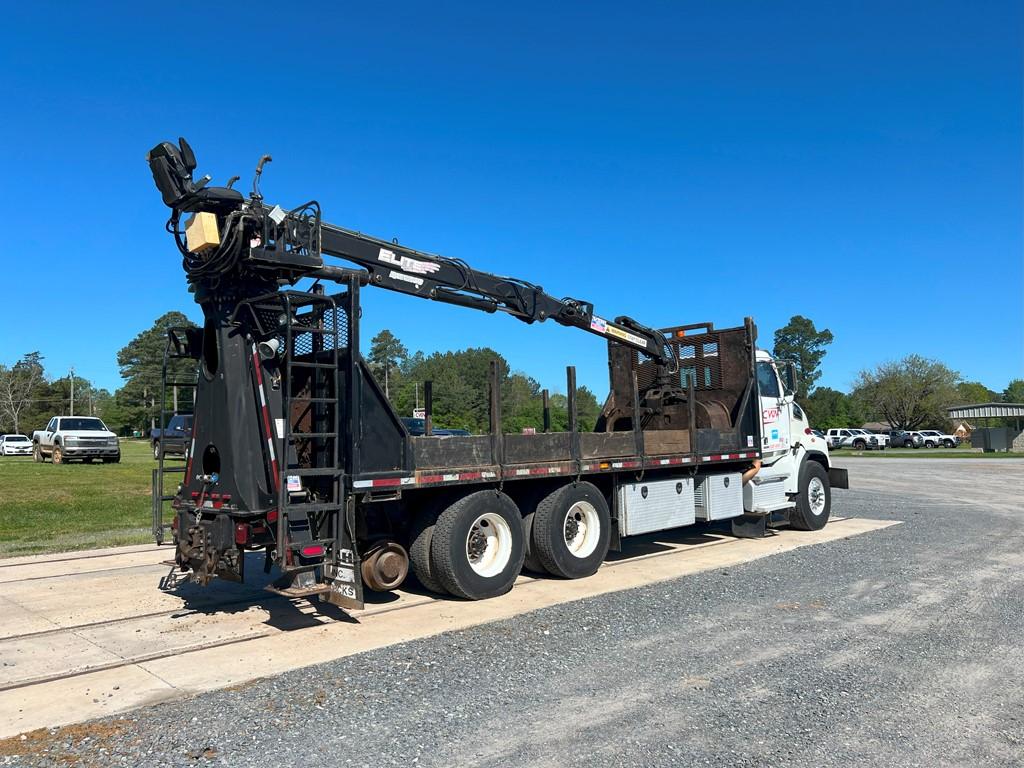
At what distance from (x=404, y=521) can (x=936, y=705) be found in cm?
529

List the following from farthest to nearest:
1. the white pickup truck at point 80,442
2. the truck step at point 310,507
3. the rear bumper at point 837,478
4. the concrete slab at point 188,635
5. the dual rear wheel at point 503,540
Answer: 1. the white pickup truck at point 80,442
2. the rear bumper at point 837,478
3. the dual rear wheel at point 503,540
4. the truck step at point 310,507
5. the concrete slab at point 188,635

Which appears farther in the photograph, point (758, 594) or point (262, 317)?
point (758, 594)

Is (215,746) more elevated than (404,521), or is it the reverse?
(404,521)

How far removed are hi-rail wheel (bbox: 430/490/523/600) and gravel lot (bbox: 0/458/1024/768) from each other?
0.84 metres

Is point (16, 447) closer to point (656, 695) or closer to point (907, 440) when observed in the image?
point (656, 695)

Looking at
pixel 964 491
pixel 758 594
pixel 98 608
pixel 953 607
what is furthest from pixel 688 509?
pixel 964 491

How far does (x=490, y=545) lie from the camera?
8.78 m

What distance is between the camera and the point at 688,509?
11406mm

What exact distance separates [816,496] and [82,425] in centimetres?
2892

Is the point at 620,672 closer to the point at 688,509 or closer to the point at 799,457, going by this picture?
the point at 688,509

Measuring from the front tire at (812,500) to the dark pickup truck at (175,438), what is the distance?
32.7 feet

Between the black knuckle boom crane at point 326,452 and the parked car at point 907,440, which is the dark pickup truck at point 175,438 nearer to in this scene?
the black knuckle boom crane at point 326,452

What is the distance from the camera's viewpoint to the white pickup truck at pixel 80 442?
3041 cm

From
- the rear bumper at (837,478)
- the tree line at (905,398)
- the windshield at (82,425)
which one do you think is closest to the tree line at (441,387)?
the tree line at (905,398)
